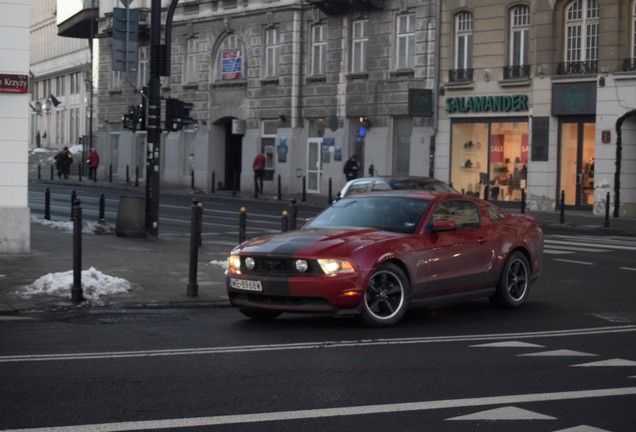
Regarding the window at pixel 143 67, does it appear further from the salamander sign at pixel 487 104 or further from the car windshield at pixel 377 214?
the car windshield at pixel 377 214

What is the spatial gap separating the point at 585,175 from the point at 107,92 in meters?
31.8

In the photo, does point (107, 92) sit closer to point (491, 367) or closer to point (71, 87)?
point (71, 87)

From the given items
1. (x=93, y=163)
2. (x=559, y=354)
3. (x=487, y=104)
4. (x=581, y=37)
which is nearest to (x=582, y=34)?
(x=581, y=37)

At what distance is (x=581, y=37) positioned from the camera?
127 ft

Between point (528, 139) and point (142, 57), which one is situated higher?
point (142, 57)

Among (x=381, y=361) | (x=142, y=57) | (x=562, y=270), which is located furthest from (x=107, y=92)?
(x=381, y=361)

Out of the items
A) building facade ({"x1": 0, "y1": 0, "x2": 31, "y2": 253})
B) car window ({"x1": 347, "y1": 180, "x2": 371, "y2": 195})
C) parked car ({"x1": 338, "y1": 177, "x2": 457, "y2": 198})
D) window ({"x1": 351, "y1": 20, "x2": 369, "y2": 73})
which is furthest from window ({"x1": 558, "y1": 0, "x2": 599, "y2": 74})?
building facade ({"x1": 0, "y1": 0, "x2": 31, "y2": 253})

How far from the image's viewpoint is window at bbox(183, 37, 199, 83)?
186ft

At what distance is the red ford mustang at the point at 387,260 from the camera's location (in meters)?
12.6

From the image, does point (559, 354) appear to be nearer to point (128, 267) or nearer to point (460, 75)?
point (128, 267)

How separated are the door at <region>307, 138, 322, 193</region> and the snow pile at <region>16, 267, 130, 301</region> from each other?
33.8 metres

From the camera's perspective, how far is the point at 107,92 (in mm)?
64375

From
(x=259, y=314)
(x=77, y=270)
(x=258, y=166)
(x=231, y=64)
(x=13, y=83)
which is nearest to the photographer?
(x=259, y=314)

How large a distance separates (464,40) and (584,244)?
18.5 m
